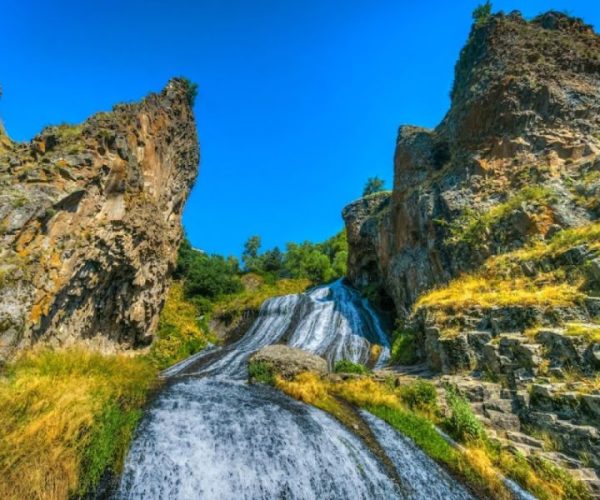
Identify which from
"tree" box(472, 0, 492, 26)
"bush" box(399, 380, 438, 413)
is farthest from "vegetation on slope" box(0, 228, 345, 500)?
"tree" box(472, 0, 492, 26)

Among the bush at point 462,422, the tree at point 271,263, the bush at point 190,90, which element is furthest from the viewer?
the tree at point 271,263

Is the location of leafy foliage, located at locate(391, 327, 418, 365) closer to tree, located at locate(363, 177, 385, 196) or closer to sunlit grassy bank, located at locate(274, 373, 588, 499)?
sunlit grassy bank, located at locate(274, 373, 588, 499)

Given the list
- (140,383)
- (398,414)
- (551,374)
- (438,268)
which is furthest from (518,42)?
(140,383)

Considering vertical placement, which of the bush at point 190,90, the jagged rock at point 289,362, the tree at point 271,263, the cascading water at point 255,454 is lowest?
the cascading water at point 255,454

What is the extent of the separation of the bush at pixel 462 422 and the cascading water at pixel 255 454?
1.67m

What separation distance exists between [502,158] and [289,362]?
730 inches

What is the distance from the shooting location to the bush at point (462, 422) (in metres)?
9.54

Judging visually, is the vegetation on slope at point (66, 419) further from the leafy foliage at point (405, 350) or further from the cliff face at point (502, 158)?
the cliff face at point (502, 158)

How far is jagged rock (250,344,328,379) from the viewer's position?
14.3 metres

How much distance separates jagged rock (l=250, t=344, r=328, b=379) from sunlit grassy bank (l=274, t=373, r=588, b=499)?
63 cm

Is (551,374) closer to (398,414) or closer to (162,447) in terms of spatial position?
(398,414)

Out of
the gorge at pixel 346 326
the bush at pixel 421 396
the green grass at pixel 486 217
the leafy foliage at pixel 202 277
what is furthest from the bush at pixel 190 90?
the bush at pixel 421 396

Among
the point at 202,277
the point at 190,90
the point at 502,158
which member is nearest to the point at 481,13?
the point at 502,158

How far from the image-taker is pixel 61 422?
641cm
